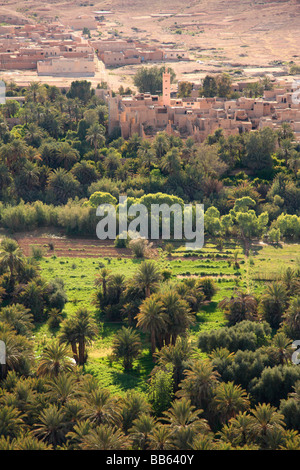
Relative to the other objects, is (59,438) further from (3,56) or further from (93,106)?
(3,56)

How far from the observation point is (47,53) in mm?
95062

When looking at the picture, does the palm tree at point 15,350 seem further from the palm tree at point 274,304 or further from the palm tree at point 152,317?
the palm tree at point 274,304

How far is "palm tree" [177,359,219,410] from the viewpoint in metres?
29.7

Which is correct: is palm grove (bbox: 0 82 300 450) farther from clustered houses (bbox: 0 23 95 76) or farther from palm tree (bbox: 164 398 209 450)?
clustered houses (bbox: 0 23 95 76)

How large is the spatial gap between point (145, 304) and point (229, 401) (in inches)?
289

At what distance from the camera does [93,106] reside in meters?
69.3

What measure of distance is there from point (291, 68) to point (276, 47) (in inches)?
938

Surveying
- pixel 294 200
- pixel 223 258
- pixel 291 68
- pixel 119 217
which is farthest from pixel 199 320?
pixel 291 68

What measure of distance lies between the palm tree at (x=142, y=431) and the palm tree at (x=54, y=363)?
493cm

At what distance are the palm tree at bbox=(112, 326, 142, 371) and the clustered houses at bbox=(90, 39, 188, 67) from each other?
68.1 m

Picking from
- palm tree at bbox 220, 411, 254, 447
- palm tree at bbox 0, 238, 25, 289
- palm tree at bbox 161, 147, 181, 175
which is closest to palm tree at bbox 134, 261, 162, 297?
palm tree at bbox 0, 238, 25, 289

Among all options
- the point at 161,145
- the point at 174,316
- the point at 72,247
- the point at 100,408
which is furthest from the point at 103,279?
the point at 161,145

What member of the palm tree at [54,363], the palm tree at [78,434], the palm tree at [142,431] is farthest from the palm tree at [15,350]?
the palm tree at [142,431]

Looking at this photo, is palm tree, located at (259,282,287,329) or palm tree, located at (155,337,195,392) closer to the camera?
palm tree, located at (155,337,195,392)
